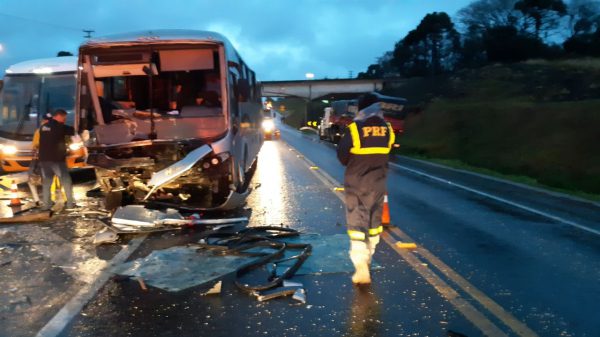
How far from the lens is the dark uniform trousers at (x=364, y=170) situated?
5.81m

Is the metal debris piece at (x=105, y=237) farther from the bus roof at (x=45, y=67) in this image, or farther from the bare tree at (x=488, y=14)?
the bare tree at (x=488, y=14)

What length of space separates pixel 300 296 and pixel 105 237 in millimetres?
3597

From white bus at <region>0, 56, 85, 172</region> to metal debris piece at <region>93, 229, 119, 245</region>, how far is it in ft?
23.2

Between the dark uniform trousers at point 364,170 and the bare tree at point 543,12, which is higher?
the bare tree at point 543,12

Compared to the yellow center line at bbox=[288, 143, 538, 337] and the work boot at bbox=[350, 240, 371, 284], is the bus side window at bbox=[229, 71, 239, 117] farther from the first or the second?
the work boot at bbox=[350, 240, 371, 284]

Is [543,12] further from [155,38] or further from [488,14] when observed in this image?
[155,38]

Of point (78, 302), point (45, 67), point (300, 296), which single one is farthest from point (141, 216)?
point (45, 67)

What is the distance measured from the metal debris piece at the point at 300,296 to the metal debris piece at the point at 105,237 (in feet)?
11.2

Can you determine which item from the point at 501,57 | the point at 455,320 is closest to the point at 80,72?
the point at 455,320

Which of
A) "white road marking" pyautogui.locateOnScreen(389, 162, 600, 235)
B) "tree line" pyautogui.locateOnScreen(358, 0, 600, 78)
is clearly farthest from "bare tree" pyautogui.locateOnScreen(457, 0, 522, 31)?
"white road marking" pyautogui.locateOnScreen(389, 162, 600, 235)

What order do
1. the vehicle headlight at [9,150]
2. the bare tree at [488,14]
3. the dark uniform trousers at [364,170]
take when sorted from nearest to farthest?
the dark uniform trousers at [364,170] < the vehicle headlight at [9,150] < the bare tree at [488,14]

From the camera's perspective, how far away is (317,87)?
8181 centimetres

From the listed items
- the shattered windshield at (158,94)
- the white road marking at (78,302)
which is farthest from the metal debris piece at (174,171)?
the white road marking at (78,302)

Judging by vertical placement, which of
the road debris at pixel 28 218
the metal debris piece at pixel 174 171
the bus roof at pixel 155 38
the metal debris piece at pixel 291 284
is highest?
the bus roof at pixel 155 38
